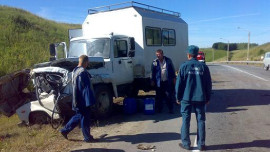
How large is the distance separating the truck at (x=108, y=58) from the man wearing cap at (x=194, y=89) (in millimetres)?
3014

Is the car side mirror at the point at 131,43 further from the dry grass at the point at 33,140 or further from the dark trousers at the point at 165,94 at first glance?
the dry grass at the point at 33,140

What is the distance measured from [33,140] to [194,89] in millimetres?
3748

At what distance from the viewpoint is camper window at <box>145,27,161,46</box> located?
1021 centimetres

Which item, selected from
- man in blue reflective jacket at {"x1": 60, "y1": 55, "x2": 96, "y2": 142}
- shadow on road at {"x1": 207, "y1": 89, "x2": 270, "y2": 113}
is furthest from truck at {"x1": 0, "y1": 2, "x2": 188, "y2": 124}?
shadow on road at {"x1": 207, "y1": 89, "x2": 270, "y2": 113}

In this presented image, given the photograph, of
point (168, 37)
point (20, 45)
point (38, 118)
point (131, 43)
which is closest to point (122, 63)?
point (131, 43)

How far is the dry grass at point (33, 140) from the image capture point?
581cm

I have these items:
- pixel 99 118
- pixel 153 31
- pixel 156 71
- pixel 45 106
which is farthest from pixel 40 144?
pixel 153 31

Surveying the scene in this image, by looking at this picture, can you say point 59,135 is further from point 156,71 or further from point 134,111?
point 156,71

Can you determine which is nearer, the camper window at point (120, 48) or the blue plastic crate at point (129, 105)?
the blue plastic crate at point (129, 105)

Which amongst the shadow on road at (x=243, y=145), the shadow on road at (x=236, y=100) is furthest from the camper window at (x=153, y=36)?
the shadow on road at (x=243, y=145)

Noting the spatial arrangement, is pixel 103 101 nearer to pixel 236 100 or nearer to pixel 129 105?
pixel 129 105

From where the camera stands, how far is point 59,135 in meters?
6.62

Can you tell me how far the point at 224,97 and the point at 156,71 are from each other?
406 centimetres

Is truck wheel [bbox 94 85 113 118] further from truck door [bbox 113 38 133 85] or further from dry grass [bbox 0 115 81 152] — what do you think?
dry grass [bbox 0 115 81 152]
